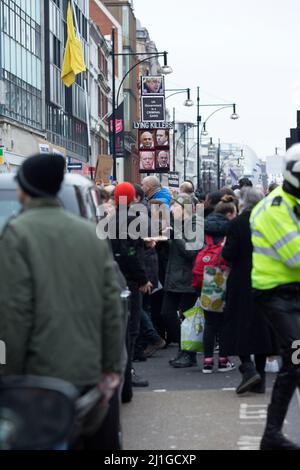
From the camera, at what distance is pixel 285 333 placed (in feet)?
23.1

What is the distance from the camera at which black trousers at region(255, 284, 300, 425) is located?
693 cm

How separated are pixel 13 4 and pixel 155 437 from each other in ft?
124

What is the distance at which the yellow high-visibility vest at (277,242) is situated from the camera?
6973mm

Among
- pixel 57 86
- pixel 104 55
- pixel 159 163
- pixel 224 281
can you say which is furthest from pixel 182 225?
pixel 104 55

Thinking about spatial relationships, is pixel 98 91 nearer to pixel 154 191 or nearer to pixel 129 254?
pixel 154 191

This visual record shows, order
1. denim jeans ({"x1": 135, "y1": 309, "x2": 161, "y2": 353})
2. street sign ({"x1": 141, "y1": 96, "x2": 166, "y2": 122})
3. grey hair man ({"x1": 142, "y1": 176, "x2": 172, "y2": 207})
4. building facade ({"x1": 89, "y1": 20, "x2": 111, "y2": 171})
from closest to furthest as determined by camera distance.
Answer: denim jeans ({"x1": 135, "y1": 309, "x2": 161, "y2": 353})
grey hair man ({"x1": 142, "y1": 176, "x2": 172, "y2": 207})
street sign ({"x1": 141, "y1": 96, "x2": 166, "y2": 122})
building facade ({"x1": 89, "y1": 20, "x2": 111, "y2": 171})

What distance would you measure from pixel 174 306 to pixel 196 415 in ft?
13.1

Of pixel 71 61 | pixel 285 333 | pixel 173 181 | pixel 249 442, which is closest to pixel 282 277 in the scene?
pixel 285 333

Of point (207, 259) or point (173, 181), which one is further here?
point (173, 181)

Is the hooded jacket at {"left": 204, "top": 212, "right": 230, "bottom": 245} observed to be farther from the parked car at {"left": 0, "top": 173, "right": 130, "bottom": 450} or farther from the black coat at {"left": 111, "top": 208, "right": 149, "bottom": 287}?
the parked car at {"left": 0, "top": 173, "right": 130, "bottom": 450}

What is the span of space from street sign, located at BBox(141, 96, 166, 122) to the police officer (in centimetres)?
3561

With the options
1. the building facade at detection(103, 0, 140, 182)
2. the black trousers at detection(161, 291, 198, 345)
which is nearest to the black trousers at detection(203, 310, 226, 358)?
the black trousers at detection(161, 291, 198, 345)

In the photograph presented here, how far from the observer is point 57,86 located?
54500mm
